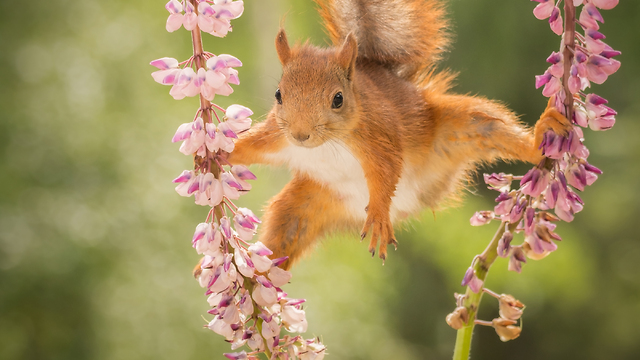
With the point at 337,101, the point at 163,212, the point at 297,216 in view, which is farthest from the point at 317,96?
the point at 163,212

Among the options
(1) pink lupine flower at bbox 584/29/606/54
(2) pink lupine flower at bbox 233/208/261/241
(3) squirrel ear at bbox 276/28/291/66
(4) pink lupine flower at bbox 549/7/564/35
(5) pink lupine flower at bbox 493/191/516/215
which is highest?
(4) pink lupine flower at bbox 549/7/564/35

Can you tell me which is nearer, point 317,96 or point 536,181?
point 536,181

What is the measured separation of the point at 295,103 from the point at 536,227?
0.26 meters

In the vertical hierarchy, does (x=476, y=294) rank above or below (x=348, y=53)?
below

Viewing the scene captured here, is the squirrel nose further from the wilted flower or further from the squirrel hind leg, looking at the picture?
the wilted flower

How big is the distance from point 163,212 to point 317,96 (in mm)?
1082

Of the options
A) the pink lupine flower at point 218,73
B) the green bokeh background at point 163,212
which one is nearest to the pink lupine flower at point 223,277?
the pink lupine flower at point 218,73

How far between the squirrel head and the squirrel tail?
74 mm

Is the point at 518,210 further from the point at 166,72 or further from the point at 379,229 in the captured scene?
the point at 166,72

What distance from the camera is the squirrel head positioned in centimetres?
57

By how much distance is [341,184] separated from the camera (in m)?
0.66

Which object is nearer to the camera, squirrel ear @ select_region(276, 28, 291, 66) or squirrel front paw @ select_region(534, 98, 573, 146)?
squirrel front paw @ select_region(534, 98, 573, 146)

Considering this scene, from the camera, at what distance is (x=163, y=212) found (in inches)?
62.0

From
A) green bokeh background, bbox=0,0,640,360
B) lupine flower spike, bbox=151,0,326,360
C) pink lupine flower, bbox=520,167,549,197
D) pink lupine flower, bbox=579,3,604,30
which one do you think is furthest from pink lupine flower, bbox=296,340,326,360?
green bokeh background, bbox=0,0,640,360
